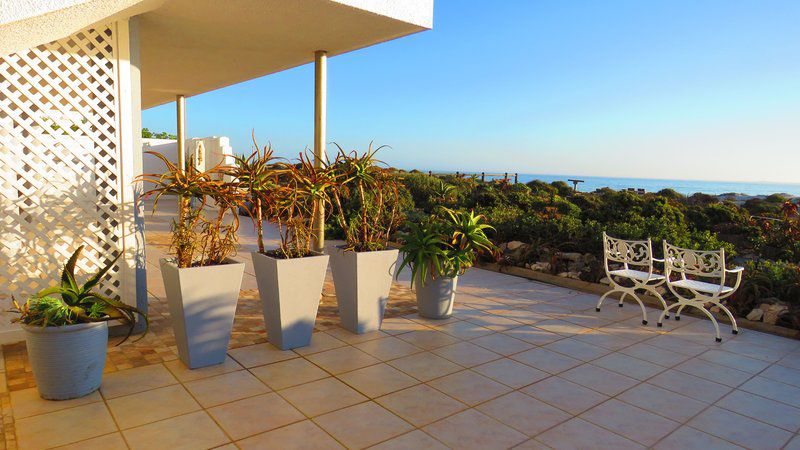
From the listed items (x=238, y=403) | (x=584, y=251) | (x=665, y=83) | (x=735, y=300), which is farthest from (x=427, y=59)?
(x=238, y=403)

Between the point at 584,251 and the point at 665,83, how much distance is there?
18201 mm

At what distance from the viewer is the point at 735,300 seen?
4.52m

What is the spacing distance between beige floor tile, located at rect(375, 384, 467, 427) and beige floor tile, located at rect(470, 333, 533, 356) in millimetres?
895

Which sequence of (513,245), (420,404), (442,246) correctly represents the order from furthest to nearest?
(513,245)
(442,246)
(420,404)

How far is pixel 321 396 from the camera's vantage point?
2.64 meters

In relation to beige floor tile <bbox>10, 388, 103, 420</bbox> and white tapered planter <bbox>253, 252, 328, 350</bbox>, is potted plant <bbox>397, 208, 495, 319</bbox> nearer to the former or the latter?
white tapered planter <bbox>253, 252, 328, 350</bbox>

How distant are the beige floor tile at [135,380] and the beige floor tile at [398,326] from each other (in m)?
1.63

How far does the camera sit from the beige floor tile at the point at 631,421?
237 cm

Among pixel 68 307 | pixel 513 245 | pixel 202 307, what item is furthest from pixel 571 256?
pixel 68 307

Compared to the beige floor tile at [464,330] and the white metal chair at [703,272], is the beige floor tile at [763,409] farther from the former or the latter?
the beige floor tile at [464,330]

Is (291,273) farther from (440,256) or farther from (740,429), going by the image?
(740,429)

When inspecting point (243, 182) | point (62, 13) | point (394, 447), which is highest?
point (62, 13)

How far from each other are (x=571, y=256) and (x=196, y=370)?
4.72 metres

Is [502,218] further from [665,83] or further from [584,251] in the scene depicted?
[665,83]
